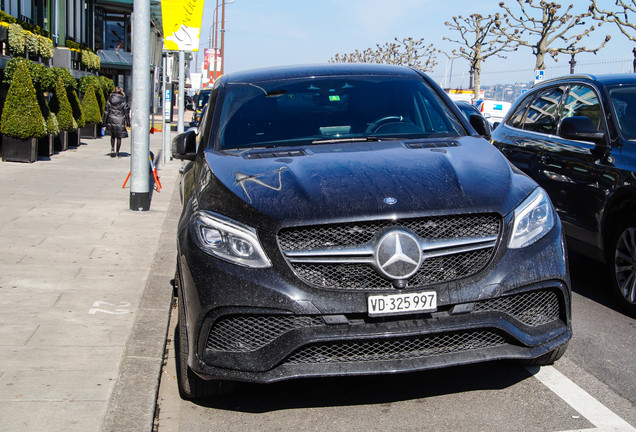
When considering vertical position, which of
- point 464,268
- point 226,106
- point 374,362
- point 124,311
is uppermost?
point 226,106

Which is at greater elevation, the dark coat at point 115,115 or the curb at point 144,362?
the dark coat at point 115,115

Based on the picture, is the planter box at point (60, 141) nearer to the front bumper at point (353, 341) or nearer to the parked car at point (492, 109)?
the front bumper at point (353, 341)

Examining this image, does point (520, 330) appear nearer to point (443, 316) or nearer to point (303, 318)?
point (443, 316)

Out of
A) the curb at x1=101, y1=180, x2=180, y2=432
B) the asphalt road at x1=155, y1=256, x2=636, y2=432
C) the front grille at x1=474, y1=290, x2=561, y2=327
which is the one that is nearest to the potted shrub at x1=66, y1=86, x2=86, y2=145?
the curb at x1=101, y1=180, x2=180, y2=432

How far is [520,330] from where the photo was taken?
3.98m

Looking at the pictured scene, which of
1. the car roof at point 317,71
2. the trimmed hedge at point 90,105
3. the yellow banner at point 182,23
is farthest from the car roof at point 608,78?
the trimmed hedge at point 90,105

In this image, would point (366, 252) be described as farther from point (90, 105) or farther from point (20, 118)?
point (90, 105)

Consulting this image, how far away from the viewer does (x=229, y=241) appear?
12.7 feet

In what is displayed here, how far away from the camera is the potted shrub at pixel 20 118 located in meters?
15.8

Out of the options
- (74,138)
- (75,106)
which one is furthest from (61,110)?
(74,138)

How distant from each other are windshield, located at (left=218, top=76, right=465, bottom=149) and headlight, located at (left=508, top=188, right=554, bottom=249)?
1212 mm

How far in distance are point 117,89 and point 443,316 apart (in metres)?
19.7

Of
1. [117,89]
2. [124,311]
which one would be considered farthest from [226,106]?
[117,89]

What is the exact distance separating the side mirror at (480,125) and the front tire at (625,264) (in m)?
1.31
